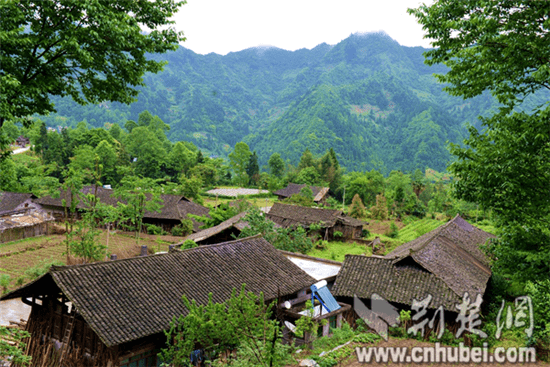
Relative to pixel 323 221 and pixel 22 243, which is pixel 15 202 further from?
pixel 323 221

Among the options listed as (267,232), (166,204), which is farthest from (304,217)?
(166,204)

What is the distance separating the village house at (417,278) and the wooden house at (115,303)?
3.43 meters

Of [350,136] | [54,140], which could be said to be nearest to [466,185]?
[54,140]

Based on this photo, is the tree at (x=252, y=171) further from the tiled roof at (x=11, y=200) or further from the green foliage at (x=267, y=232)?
the green foliage at (x=267, y=232)

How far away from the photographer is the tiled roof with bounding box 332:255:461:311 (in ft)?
50.6

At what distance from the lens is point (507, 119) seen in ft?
28.5

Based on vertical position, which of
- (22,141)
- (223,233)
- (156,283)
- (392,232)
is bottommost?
(392,232)

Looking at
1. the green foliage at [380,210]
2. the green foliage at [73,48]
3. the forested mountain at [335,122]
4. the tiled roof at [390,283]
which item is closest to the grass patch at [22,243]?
the tiled roof at [390,283]

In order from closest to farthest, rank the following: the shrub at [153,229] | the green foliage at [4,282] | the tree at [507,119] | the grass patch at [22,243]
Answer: the tree at [507,119]
the green foliage at [4,282]
the grass patch at [22,243]
the shrub at [153,229]

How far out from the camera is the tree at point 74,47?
23.6 feet

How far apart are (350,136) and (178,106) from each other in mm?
89274

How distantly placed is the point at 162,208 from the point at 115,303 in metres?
31.6

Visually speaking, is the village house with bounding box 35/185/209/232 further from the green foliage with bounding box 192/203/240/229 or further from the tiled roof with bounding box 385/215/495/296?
the tiled roof with bounding box 385/215/495/296

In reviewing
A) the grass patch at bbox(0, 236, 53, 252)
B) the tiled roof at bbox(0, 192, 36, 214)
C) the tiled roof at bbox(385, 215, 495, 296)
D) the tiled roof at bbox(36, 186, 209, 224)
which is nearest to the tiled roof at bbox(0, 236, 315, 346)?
the tiled roof at bbox(385, 215, 495, 296)
